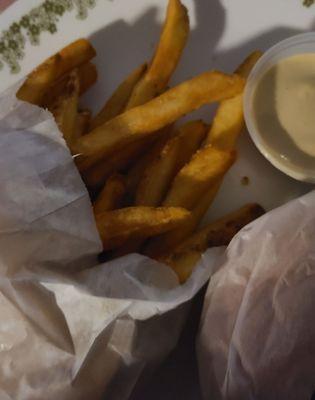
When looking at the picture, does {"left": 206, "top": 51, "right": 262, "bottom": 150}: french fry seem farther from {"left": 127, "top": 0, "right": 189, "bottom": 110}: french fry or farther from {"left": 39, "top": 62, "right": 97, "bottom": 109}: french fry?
{"left": 39, "top": 62, "right": 97, "bottom": 109}: french fry

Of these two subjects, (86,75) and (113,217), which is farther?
(86,75)

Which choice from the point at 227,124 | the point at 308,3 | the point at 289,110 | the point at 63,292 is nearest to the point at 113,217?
the point at 63,292

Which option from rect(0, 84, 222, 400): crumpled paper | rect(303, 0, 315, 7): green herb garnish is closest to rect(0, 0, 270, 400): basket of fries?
rect(0, 84, 222, 400): crumpled paper

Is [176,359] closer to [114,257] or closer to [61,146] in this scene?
[114,257]

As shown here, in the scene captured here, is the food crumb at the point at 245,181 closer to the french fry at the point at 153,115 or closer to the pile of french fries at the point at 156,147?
the pile of french fries at the point at 156,147

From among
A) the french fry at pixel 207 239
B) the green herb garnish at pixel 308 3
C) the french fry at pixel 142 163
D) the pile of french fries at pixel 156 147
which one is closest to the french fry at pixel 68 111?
the pile of french fries at pixel 156 147

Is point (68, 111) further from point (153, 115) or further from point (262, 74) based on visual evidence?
point (262, 74)

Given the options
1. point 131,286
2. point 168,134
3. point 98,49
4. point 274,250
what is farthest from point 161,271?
point 98,49
